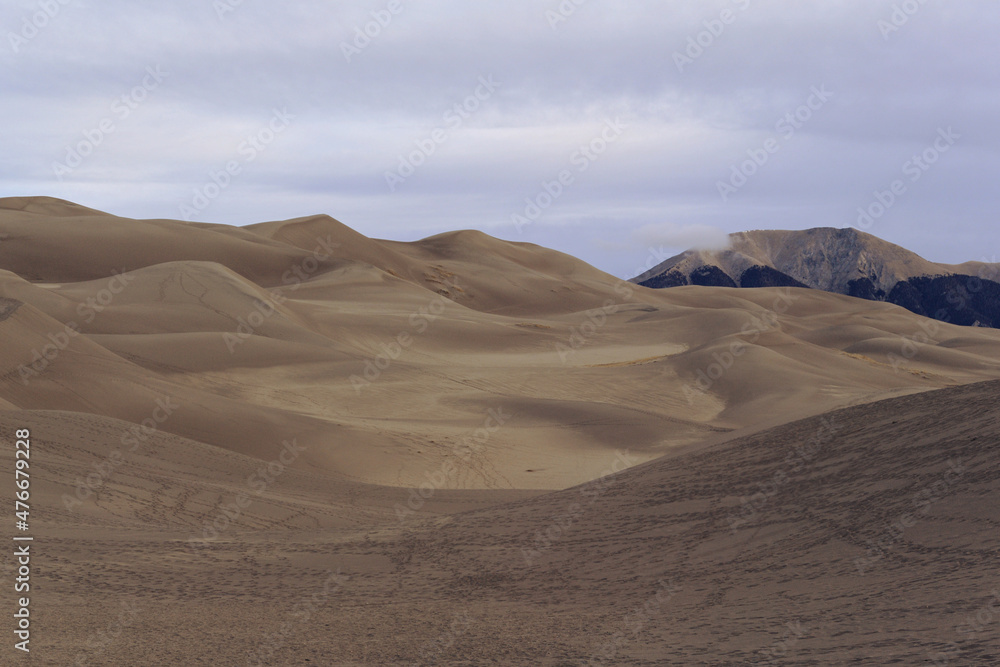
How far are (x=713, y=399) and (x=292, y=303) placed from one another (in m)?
17.2

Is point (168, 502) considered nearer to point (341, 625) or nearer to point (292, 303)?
point (341, 625)

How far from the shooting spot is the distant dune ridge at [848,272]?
10400 cm

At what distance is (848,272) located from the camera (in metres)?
108

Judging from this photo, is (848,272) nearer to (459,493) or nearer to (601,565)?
(459,493)

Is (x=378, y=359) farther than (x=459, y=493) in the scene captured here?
Yes

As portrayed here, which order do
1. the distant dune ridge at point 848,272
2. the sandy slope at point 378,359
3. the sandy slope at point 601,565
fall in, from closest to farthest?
the sandy slope at point 601,565
the sandy slope at point 378,359
the distant dune ridge at point 848,272

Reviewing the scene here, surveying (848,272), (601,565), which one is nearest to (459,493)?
(601,565)

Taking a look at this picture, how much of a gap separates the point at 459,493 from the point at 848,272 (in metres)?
104

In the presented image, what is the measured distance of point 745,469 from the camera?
10336 millimetres

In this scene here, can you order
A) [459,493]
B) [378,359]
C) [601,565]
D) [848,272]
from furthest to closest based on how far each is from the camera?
[848,272], [378,359], [459,493], [601,565]

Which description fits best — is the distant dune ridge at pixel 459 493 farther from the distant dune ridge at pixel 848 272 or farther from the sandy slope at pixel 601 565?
the distant dune ridge at pixel 848 272

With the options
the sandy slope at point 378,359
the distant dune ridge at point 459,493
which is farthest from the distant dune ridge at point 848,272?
the distant dune ridge at point 459,493

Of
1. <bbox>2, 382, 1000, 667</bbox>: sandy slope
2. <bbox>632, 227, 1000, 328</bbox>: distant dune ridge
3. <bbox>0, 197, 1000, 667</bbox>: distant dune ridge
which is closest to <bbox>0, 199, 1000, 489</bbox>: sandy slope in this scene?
<bbox>0, 197, 1000, 667</bbox>: distant dune ridge

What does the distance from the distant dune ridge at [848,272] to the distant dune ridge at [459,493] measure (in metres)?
77.4
